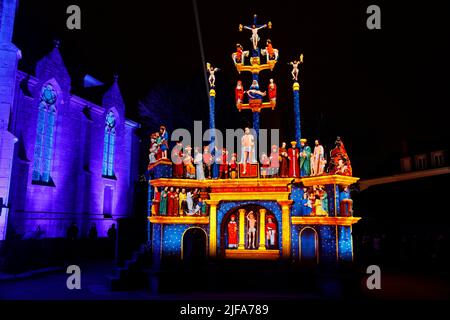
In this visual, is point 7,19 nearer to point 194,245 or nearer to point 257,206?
point 194,245

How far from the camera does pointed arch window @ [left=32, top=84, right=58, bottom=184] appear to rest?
25969 millimetres

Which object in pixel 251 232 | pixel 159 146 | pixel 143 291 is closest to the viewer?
pixel 143 291

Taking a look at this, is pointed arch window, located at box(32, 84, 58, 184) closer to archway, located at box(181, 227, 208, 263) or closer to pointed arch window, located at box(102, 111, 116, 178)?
pointed arch window, located at box(102, 111, 116, 178)

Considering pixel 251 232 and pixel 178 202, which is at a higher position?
pixel 178 202

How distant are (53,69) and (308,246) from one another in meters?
24.7

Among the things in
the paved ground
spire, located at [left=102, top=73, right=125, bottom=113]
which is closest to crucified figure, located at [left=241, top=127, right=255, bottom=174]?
the paved ground

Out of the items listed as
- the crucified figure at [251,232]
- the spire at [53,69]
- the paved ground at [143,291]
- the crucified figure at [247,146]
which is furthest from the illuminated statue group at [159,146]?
the spire at [53,69]

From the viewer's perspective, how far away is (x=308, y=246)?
13.6 m

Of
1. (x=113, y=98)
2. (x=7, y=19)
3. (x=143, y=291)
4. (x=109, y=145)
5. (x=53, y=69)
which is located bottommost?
(x=143, y=291)

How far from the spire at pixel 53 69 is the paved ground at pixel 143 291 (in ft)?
53.8

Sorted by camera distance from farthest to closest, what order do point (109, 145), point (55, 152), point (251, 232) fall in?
1. point (109, 145)
2. point (55, 152)
3. point (251, 232)

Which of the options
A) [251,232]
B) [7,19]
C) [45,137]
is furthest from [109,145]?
[251,232]

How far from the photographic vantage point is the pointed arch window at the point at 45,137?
25969 millimetres
